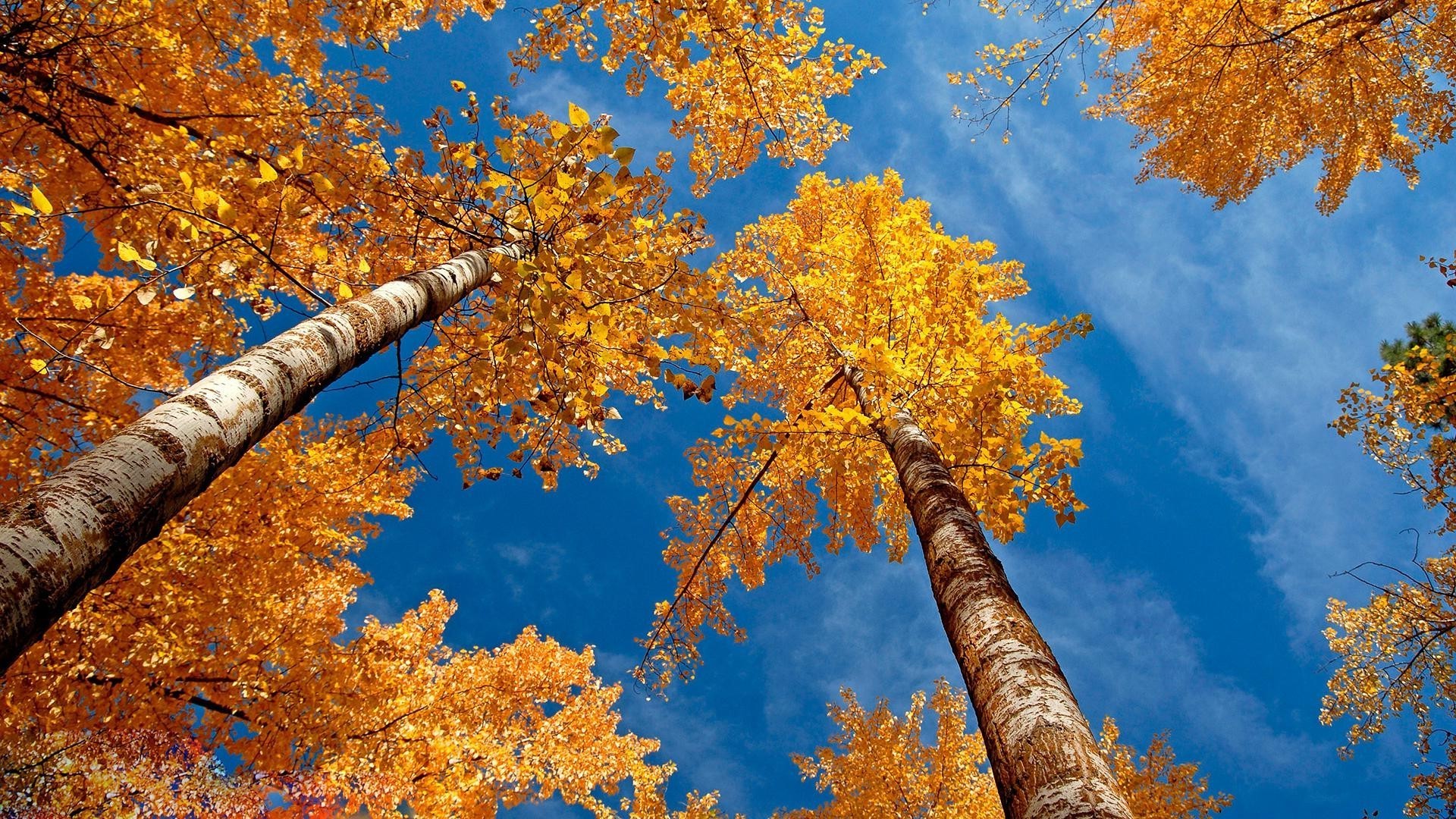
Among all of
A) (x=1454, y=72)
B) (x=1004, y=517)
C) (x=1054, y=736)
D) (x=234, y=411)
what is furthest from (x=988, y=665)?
(x=1454, y=72)

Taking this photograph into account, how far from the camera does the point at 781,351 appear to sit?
6594 mm

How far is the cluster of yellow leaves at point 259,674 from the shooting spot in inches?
186

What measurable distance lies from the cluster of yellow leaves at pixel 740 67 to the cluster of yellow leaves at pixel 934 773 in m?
9.38

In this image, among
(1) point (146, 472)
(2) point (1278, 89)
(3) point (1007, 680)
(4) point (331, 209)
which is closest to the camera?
(1) point (146, 472)

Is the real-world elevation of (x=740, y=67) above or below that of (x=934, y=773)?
above

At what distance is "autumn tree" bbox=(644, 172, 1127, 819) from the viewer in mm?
1885

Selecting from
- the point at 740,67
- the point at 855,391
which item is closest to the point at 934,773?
the point at 855,391

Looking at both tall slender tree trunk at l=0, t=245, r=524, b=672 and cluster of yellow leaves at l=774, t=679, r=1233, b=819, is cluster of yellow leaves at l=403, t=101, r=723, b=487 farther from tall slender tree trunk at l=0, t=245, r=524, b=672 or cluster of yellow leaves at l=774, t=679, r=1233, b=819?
cluster of yellow leaves at l=774, t=679, r=1233, b=819

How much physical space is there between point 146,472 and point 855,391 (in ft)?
14.9

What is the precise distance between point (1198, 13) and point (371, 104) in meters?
10.2

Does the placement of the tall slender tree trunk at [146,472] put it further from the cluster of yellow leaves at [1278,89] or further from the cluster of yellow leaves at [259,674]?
the cluster of yellow leaves at [1278,89]

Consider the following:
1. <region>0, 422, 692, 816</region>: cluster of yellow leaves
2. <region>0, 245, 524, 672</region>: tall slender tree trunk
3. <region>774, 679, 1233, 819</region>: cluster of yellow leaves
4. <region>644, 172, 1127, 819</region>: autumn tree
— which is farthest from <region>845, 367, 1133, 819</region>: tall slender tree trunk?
<region>774, 679, 1233, 819</region>: cluster of yellow leaves

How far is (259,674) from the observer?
18.0 feet

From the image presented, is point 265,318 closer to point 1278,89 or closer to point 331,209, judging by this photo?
point 331,209
